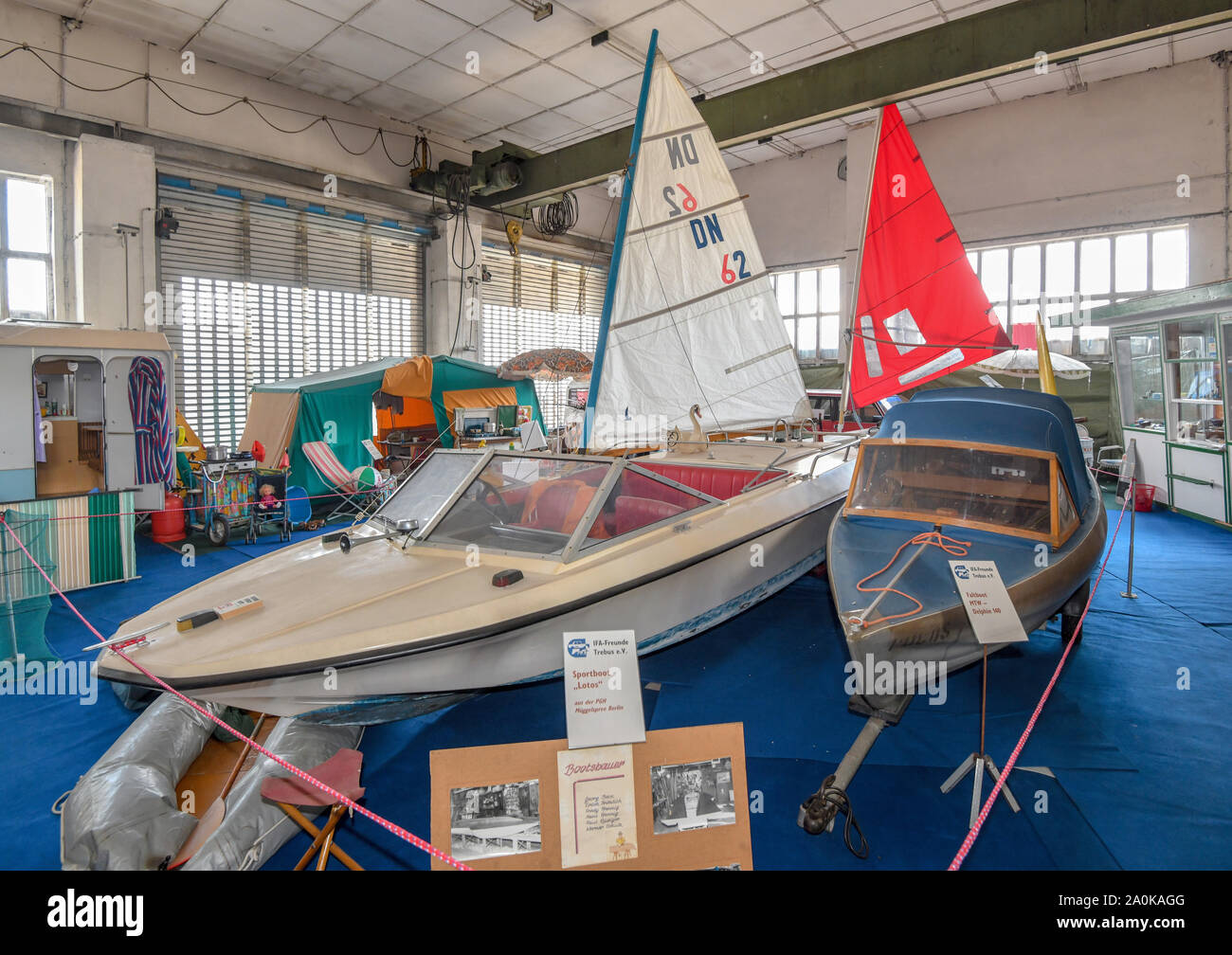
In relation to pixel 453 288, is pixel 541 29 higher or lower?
higher

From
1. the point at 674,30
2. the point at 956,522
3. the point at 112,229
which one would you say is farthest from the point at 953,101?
the point at 112,229

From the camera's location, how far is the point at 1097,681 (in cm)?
339

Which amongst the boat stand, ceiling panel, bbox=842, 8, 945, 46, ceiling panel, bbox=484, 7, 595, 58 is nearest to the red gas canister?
ceiling panel, bbox=484, 7, 595, 58

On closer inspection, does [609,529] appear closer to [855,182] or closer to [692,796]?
[692,796]

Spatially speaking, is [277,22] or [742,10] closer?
[277,22]

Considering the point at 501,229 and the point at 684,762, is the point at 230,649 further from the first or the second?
the point at 501,229

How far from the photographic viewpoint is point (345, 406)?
8.34 meters

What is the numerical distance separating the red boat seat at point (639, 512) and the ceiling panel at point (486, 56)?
6.80 metres

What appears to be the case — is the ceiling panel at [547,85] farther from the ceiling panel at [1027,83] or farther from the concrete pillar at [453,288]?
the ceiling panel at [1027,83]

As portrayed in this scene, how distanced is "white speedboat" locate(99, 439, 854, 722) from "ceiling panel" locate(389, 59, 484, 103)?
694 cm

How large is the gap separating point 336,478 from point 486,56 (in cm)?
539
